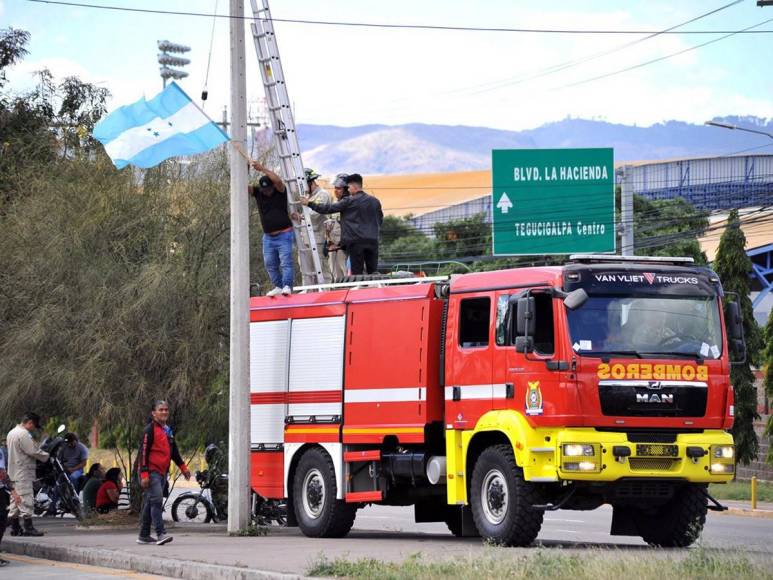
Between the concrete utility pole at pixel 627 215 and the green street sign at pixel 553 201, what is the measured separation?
6.04 feet

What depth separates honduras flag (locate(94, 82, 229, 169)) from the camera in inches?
806

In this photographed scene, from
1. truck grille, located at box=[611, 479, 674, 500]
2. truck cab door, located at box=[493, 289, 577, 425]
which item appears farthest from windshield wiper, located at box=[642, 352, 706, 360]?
truck grille, located at box=[611, 479, 674, 500]

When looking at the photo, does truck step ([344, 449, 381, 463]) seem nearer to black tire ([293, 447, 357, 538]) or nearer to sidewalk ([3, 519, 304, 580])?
black tire ([293, 447, 357, 538])

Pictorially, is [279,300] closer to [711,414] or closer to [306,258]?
[306,258]

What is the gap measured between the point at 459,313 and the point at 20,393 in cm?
877

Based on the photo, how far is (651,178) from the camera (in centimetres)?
9550

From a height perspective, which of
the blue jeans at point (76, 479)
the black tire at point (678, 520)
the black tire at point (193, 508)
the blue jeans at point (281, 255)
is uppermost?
the blue jeans at point (281, 255)

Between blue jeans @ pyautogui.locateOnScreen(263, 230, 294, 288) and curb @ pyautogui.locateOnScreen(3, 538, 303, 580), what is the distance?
5100mm

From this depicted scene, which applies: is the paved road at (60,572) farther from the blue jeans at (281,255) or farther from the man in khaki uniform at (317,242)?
the man in khaki uniform at (317,242)

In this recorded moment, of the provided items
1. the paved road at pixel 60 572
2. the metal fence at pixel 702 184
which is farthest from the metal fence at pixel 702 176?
the paved road at pixel 60 572

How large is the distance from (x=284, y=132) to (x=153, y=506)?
19.4 ft

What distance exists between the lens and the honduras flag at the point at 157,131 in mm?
20484

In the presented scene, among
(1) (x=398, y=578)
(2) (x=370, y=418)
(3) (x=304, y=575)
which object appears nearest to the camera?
(1) (x=398, y=578)

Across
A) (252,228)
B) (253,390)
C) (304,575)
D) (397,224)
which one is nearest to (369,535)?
(253,390)
